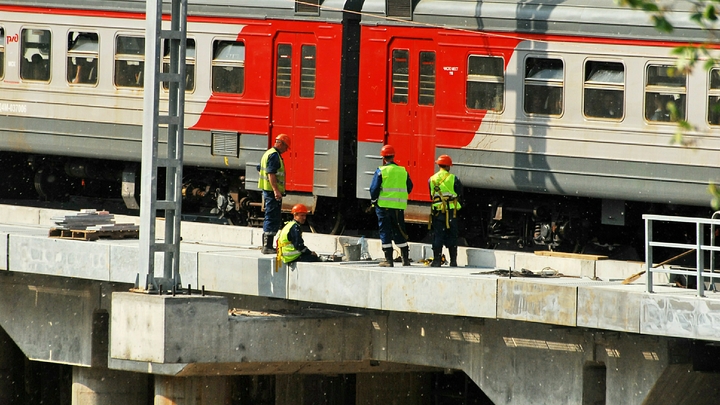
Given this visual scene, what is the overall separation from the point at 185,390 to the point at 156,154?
324cm

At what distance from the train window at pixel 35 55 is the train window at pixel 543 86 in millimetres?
8357

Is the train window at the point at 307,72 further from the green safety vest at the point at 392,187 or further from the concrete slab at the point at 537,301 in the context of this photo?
the concrete slab at the point at 537,301

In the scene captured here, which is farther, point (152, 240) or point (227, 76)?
point (227, 76)

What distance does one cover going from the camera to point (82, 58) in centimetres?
2223

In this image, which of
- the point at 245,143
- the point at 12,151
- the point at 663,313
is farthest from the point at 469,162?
the point at 12,151

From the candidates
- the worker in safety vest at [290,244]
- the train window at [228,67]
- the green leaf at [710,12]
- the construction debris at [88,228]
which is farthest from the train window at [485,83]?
the green leaf at [710,12]

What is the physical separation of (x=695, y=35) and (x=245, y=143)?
7.10 m

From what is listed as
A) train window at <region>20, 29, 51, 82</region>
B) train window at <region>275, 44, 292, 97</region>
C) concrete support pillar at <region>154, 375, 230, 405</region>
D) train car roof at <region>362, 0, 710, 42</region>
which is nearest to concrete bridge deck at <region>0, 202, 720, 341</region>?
concrete support pillar at <region>154, 375, 230, 405</region>

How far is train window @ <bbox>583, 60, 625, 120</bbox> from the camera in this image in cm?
1792

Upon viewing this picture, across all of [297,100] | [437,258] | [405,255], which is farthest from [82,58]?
[437,258]

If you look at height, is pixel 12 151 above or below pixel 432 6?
below

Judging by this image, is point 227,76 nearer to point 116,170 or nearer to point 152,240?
point 116,170

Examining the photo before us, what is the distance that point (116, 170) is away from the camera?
2350cm

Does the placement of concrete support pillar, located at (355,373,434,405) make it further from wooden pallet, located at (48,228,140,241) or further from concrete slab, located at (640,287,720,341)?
concrete slab, located at (640,287,720,341)
